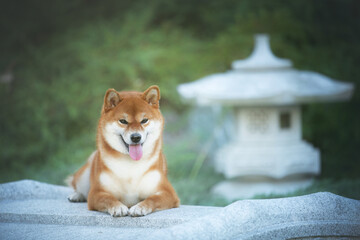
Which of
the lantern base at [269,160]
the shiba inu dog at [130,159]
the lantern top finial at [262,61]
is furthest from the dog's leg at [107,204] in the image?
the lantern top finial at [262,61]

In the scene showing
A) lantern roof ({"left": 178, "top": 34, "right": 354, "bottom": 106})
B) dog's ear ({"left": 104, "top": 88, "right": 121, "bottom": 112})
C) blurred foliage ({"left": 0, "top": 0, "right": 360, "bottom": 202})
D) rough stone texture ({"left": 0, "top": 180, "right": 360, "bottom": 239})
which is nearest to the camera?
rough stone texture ({"left": 0, "top": 180, "right": 360, "bottom": 239})

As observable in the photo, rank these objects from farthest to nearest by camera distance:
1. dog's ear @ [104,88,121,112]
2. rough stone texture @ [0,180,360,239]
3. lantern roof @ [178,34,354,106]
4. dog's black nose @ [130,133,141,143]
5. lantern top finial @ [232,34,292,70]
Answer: lantern top finial @ [232,34,292,70] < lantern roof @ [178,34,354,106] < dog's ear @ [104,88,121,112] < dog's black nose @ [130,133,141,143] < rough stone texture @ [0,180,360,239]

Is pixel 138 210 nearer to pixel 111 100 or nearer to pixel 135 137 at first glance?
pixel 135 137

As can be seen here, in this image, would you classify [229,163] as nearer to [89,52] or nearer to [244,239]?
[244,239]

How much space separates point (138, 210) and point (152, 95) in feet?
2.17

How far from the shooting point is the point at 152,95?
9.18ft

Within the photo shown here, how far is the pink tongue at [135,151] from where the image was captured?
2646 mm

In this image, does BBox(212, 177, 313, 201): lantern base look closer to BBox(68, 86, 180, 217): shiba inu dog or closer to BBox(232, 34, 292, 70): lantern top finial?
BBox(232, 34, 292, 70): lantern top finial

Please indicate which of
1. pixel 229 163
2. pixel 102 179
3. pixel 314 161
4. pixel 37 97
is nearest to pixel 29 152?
pixel 37 97

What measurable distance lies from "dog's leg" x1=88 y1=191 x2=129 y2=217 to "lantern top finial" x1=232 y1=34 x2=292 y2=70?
376 centimetres

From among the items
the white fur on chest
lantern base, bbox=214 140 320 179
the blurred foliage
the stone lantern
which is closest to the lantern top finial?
the stone lantern

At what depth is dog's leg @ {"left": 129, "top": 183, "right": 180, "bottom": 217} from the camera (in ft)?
8.54

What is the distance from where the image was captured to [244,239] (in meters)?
2.32

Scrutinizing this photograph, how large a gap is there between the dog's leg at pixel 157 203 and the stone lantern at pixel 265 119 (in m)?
2.84
